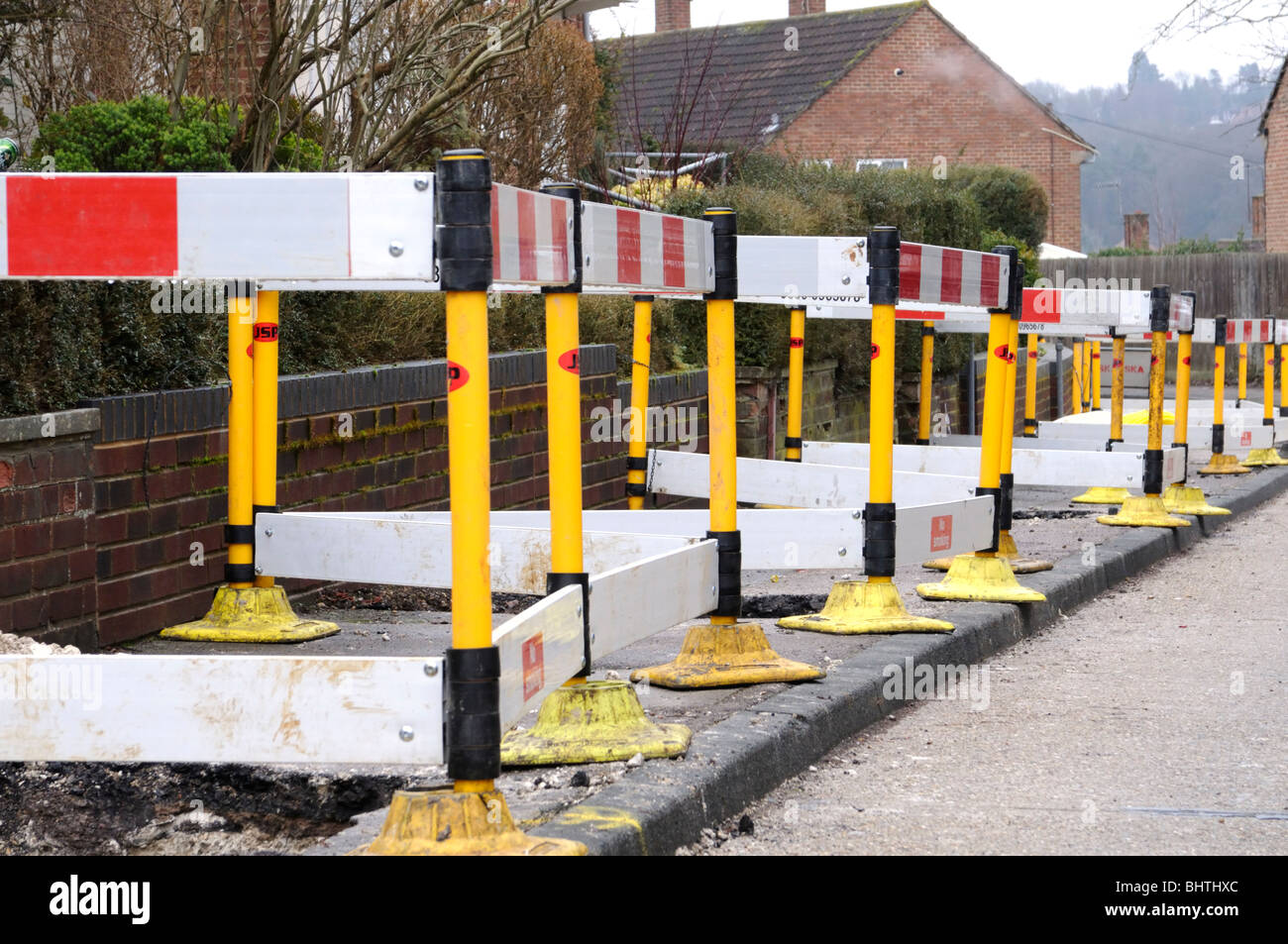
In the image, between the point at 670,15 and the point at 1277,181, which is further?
the point at 670,15

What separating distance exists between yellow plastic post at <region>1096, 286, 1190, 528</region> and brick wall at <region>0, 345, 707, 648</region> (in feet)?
12.1

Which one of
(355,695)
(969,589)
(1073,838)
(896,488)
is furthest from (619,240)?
(896,488)

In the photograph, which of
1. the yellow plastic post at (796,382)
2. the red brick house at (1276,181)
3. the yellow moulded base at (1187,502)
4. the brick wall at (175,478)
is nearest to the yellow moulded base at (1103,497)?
the yellow moulded base at (1187,502)

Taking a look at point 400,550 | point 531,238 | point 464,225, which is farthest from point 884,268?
point 464,225

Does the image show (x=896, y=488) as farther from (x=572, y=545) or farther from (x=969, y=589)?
(x=572, y=545)

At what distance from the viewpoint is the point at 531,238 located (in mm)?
3744

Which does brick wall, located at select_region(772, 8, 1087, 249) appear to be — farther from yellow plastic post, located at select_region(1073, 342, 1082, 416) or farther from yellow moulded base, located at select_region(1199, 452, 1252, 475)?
yellow moulded base, located at select_region(1199, 452, 1252, 475)

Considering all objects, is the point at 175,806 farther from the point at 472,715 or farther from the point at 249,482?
the point at 249,482

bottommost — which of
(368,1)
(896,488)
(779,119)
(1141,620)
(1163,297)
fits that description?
(1141,620)

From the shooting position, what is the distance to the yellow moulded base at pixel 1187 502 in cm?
1124

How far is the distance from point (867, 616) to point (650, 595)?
1.82 meters

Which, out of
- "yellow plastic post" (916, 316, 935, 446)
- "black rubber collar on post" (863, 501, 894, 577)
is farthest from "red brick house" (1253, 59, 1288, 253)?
"black rubber collar on post" (863, 501, 894, 577)

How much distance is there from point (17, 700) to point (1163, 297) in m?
8.10

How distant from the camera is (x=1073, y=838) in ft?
13.2
